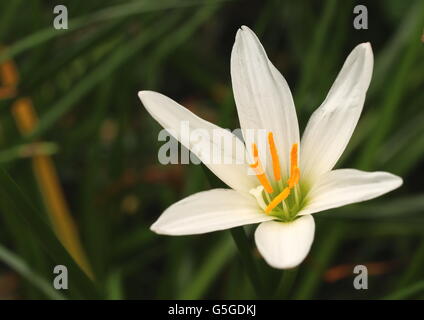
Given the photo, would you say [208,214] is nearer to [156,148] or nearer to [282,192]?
[282,192]

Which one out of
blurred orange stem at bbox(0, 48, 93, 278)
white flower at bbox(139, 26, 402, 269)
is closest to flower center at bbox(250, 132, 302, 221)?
white flower at bbox(139, 26, 402, 269)

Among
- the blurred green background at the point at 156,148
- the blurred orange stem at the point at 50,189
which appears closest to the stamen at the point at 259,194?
the blurred green background at the point at 156,148

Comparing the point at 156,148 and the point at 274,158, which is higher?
the point at 156,148

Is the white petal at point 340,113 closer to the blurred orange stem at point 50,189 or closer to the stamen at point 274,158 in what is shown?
the stamen at point 274,158

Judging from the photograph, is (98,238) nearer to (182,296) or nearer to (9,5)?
(182,296)

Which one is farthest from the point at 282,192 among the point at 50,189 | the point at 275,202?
the point at 50,189

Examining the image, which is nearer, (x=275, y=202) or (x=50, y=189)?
(x=275, y=202)
